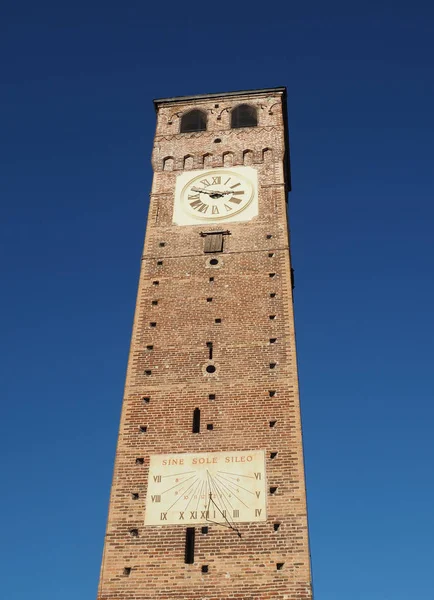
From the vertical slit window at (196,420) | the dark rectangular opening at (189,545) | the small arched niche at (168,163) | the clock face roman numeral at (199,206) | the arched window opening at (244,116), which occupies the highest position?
the arched window opening at (244,116)

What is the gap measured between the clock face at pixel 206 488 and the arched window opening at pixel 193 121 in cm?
1528

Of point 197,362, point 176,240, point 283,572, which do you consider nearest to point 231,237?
point 176,240

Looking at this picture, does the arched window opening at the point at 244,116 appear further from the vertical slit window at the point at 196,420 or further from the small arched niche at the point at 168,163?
the vertical slit window at the point at 196,420

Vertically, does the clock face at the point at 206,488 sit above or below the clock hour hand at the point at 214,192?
below

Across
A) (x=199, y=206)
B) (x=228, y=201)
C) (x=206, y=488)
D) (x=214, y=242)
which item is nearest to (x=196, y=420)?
(x=206, y=488)

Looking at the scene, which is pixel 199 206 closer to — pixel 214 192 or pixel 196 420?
pixel 214 192

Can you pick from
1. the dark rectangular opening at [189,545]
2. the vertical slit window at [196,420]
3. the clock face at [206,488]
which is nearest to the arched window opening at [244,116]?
the vertical slit window at [196,420]

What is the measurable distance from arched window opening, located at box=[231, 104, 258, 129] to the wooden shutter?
659cm

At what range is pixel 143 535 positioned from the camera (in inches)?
702

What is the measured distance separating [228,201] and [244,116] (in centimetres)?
555

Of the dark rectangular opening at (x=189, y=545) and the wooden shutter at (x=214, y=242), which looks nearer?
the dark rectangular opening at (x=189, y=545)

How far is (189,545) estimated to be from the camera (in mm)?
17641

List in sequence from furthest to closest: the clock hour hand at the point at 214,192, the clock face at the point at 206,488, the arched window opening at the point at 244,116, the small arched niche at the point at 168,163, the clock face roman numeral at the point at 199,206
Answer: the arched window opening at the point at 244,116, the small arched niche at the point at 168,163, the clock hour hand at the point at 214,192, the clock face roman numeral at the point at 199,206, the clock face at the point at 206,488

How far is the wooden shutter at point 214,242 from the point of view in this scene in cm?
2408
